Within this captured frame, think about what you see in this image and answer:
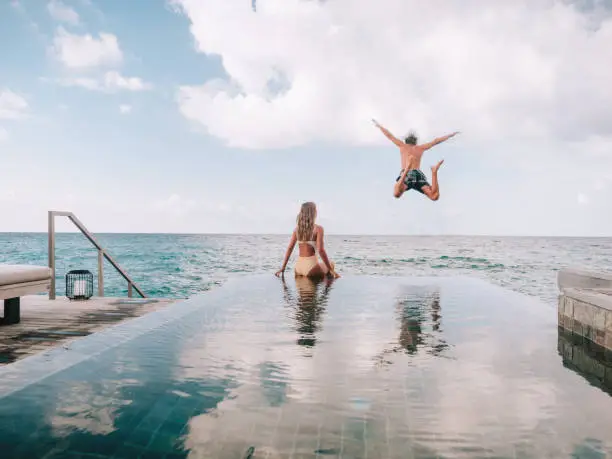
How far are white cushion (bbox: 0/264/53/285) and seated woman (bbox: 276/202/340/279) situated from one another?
3.37m

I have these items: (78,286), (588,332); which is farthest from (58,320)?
(588,332)

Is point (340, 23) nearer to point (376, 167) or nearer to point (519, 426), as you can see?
point (519, 426)

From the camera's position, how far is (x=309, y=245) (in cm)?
714

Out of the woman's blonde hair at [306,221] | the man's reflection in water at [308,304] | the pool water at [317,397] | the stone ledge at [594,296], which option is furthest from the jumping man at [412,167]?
the pool water at [317,397]

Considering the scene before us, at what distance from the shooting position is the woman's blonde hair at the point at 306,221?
22.7ft

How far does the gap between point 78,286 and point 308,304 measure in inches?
214

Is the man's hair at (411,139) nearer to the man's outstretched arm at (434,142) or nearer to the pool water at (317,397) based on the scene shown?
the man's outstretched arm at (434,142)

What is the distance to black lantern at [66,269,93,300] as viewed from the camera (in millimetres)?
8336

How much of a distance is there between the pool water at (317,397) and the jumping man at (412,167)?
6210 millimetres

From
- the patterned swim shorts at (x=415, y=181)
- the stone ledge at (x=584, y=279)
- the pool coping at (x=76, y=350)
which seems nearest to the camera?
the pool coping at (x=76, y=350)

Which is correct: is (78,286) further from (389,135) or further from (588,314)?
(588,314)

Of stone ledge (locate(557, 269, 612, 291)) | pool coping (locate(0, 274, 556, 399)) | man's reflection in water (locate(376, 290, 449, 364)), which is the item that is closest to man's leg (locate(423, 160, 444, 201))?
man's reflection in water (locate(376, 290, 449, 364))

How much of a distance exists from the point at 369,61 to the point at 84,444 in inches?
745

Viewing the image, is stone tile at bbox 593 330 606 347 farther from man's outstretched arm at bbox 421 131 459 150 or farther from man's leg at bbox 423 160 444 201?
man's outstretched arm at bbox 421 131 459 150
